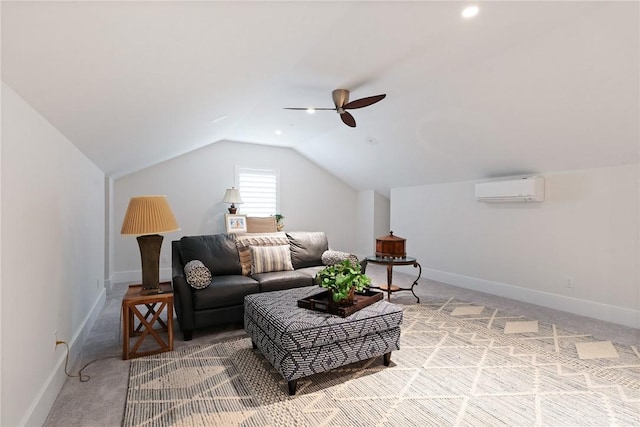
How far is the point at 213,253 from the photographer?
379 centimetres

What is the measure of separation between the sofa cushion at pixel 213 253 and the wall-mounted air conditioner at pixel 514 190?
3.63 meters

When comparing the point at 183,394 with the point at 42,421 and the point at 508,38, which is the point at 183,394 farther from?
the point at 508,38

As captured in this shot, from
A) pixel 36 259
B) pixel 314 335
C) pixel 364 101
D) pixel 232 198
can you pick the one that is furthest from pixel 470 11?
pixel 232 198

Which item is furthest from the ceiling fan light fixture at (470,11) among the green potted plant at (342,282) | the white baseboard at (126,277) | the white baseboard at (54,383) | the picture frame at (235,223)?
the white baseboard at (126,277)

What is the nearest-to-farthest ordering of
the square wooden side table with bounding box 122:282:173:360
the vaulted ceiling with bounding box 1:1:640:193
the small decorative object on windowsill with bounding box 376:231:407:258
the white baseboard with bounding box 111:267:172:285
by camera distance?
the vaulted ceiling with bounding box 1:1:640:193
the square wooden side table with bounding box 122:282:173:360
the small decorative object on windowsill with bounding box 376:231:407:258
the white baseboard with bounding box 111:267:172:285

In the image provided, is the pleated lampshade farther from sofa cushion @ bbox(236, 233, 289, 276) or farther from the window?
the window

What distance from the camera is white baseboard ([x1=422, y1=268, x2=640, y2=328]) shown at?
143 inches

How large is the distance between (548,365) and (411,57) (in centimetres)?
285

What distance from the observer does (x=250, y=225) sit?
6.59 m

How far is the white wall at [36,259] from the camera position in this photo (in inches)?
60.2

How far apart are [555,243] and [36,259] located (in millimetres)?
5208

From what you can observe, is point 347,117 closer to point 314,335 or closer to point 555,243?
point 314,335

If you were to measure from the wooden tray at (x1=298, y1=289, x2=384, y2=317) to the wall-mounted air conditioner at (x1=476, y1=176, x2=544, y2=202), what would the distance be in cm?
279

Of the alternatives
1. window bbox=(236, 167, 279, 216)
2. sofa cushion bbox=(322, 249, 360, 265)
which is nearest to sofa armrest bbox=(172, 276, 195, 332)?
sofa cushion bbox=(322, 249, 360, 265)
